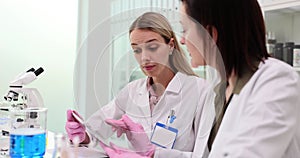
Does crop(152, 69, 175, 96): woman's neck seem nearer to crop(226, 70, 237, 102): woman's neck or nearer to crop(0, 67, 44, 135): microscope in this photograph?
crop(226, 70, 237, 102): woman's neck

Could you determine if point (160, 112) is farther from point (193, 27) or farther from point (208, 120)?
point (193, 27)

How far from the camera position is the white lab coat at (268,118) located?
2.26 ft

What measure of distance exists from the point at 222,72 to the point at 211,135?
0.70ft

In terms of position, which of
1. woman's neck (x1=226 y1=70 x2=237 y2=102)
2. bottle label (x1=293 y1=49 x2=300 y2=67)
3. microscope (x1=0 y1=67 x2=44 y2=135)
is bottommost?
microscope (x1=0 y1=67 x2=44 y2=135)

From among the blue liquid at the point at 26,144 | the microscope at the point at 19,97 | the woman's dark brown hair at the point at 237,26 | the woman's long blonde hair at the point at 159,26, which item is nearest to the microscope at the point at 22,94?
the microscope at the point at 19,97


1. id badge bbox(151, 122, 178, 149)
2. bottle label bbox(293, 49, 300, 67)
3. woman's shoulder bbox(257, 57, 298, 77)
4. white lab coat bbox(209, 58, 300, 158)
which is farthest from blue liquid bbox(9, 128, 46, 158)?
bottle label bbox(293, 49, 300, 67)

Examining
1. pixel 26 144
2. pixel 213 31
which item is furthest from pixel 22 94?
pixel 213 31

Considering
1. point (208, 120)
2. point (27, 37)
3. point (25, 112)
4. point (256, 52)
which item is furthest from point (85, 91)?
point (27, 37)

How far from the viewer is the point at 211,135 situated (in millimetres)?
1001

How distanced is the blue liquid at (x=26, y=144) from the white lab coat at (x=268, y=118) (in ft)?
1.61

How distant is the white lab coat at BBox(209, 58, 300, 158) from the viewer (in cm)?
69

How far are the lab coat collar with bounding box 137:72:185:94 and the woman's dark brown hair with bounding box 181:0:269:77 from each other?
35 centimetres

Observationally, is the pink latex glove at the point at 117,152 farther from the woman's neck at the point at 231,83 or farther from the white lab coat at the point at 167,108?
the woman's neck at the point at 231,83

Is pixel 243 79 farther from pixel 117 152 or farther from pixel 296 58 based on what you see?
pixel 296 58
